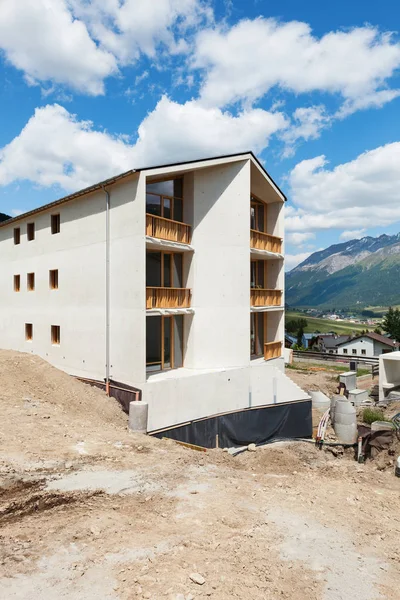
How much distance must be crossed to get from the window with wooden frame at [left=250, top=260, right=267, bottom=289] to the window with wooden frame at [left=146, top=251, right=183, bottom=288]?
251 inches

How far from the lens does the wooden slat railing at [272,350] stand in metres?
22.7

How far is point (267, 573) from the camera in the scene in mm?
5719

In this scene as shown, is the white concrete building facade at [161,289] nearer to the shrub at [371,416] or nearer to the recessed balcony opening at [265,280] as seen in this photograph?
the recessed balcony opening at [265,280]

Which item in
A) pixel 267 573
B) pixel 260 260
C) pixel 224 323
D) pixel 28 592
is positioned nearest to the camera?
pixel 28 592

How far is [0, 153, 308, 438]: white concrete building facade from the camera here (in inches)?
642

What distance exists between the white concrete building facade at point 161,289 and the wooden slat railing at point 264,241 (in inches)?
4.6

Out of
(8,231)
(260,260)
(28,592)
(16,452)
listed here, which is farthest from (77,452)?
(8,231)

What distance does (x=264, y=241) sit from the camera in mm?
22672

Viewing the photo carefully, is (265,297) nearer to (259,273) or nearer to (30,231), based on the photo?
(259,273)

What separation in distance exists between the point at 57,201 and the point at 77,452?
1406 cm

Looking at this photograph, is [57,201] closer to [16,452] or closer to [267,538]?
[16,452]

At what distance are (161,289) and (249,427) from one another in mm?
7889

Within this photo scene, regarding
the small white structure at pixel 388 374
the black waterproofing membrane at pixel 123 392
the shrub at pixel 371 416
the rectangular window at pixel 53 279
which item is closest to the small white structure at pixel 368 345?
the small white structure at pixel 388 374

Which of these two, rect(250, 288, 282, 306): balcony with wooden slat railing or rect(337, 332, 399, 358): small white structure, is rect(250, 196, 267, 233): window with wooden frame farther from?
rect(337, 332, 399, 358): small white structure
